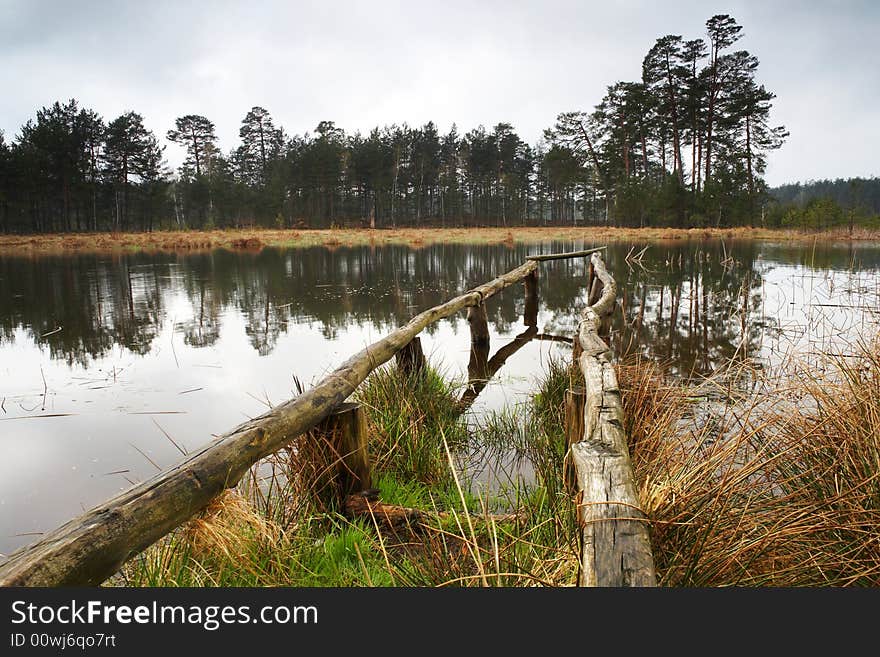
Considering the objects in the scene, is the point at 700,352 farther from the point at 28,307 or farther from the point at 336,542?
the point at 28,307

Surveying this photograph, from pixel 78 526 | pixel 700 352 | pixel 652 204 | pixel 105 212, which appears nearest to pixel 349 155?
pixel 105 212

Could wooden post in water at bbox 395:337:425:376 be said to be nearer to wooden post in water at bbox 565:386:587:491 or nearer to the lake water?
the lake water

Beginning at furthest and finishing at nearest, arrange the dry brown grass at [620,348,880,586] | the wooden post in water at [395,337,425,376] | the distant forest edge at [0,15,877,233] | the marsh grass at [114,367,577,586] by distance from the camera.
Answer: the distant forest edge at [0,15,877,233], the wooden post in water at [395,337,425,376], the marsh grass at [114,367,577,586], the dry brown grass at [620,348,880,586]

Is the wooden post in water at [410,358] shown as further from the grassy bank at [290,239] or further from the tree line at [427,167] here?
the tree line at [427,167]

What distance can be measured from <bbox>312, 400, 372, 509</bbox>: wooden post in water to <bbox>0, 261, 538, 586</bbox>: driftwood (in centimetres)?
11

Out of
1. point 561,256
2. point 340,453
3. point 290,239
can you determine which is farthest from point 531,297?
point 290,239

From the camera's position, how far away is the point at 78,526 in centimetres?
181

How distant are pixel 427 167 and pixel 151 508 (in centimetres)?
8135

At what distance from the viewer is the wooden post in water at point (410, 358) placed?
5996 millimetres

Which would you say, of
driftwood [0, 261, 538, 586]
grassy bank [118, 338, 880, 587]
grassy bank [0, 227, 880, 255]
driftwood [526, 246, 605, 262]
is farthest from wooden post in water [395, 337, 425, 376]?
grassy bank [0, 227, 880, 255]

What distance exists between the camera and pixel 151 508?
2053mm

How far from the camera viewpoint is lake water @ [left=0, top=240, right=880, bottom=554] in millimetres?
5020

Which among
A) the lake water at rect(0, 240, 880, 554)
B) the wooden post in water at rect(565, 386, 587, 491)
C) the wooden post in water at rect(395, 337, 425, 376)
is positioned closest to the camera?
the wooden post in water at rect(565, 386, 587, 491)

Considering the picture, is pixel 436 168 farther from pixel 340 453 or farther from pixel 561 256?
pixel 340 453
